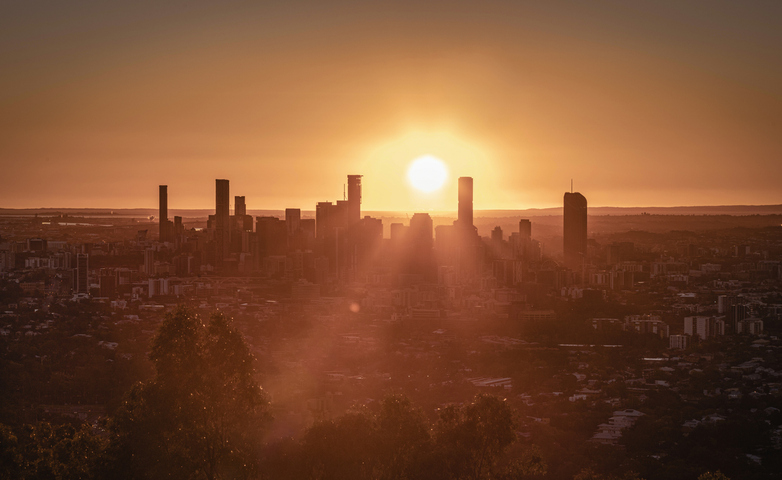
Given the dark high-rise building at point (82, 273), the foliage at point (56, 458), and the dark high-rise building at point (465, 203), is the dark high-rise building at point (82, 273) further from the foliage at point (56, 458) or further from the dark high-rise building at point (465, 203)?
the dark high-rise building at point (465, 203)

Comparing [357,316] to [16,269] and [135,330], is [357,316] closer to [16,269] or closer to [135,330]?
[135,330]

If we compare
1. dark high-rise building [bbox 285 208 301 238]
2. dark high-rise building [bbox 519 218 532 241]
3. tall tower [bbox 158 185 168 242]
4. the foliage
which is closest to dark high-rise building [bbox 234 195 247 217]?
dark high-rise building [bbox 285 208 301 238]

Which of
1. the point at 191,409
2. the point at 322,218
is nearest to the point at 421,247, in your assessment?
the point at 322,218

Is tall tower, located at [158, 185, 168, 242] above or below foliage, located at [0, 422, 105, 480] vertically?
above

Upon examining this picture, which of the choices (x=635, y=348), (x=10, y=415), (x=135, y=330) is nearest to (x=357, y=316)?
(x=135, y=330)

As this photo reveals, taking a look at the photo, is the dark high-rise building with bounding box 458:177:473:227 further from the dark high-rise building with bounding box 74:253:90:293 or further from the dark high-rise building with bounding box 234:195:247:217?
the dark high-rise building with bounding box 74:253:90:293

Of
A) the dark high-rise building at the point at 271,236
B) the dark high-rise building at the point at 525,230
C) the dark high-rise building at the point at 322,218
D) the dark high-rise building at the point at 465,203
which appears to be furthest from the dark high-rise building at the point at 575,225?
the dark high-rise building at the point at 271,236
